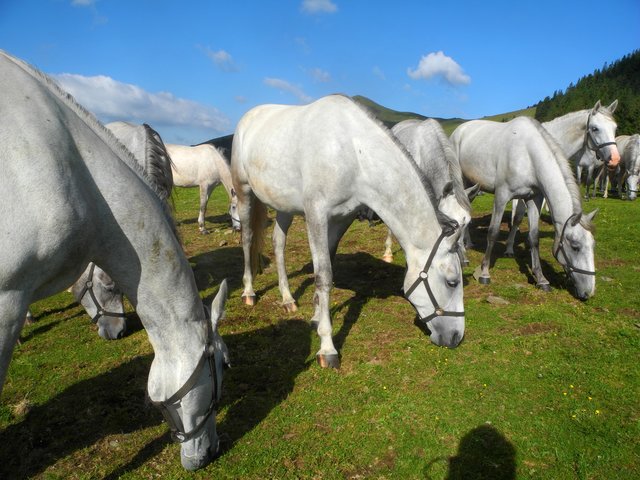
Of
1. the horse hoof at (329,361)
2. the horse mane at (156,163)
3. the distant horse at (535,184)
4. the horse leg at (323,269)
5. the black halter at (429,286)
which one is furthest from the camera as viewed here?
the distant horse at (535,184)

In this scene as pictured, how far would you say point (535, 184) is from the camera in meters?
6.77

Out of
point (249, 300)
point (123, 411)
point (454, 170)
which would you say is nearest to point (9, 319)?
point (123, 411)

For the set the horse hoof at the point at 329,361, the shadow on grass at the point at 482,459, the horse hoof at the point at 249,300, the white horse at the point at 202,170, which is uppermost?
the white horse at the point at 202,170

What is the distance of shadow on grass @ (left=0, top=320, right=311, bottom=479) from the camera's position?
3.21m

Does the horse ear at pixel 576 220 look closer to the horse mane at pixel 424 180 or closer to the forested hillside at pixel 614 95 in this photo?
the horse mane at pixel 424 180

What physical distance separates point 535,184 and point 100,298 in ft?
22.7

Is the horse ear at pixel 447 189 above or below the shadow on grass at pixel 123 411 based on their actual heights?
above

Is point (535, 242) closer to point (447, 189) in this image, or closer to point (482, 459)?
point (447, 189)

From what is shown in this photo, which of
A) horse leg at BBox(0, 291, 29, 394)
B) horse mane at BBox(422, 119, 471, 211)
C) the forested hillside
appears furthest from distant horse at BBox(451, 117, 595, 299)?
the forested hillside

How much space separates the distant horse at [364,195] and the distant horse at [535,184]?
3.29 meters

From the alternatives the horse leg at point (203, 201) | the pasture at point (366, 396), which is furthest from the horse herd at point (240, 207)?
the horse leg at point (203, 201)

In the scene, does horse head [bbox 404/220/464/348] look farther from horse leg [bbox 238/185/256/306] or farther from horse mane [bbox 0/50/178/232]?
horse leg [bbox 238/185/256/306]

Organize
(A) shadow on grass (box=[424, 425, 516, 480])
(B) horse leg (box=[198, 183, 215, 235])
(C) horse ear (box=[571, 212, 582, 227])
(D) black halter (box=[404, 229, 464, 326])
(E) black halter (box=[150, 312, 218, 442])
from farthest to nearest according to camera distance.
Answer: (B) horse leg (box=[198, 183, 215, 235]) < (C) horse ear (box=[571, 212, 582, 227]) < (D) black halter (box=[404, 229, 464, 326]) < (A) shadow on grass (box=[424, 425, 516, 480]) < (E) black halter (box=[150, 312, 218, 442])

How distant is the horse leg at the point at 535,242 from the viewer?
22.7ft
